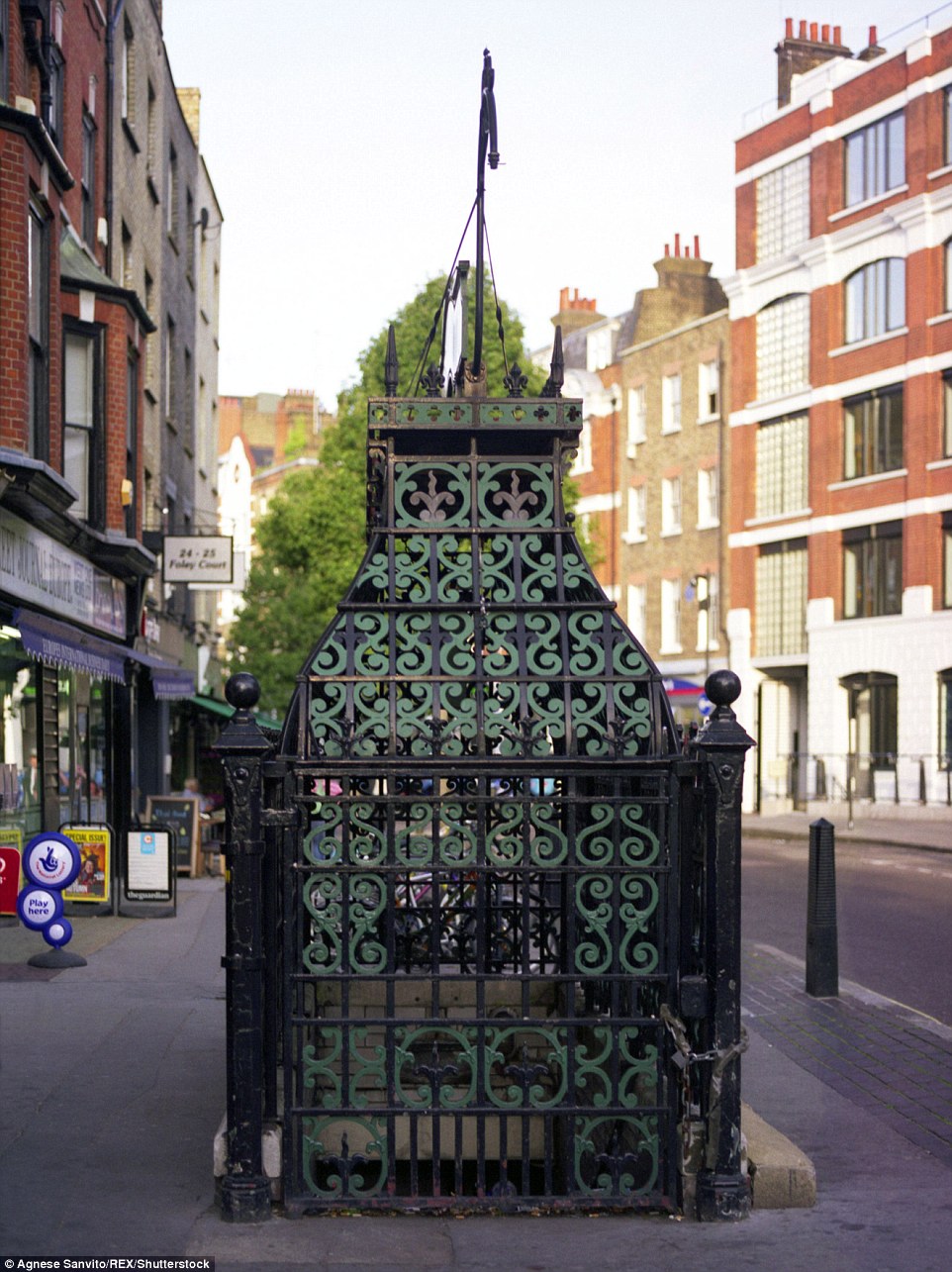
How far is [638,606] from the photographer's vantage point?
52.5 metres

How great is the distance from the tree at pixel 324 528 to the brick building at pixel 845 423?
23.0ft

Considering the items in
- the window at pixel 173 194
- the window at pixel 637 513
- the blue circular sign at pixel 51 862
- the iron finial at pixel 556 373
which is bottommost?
the blue circular sign at pixel 51 862

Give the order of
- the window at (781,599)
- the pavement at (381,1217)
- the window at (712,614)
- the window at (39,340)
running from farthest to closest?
the window at (712,614)
the window at (781,599)
the window at (39,340)
the pavement at (381,1217)

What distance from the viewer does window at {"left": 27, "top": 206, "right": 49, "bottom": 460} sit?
16125 mm

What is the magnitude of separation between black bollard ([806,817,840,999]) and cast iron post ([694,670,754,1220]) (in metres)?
5.36

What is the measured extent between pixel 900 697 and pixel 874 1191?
33290mm

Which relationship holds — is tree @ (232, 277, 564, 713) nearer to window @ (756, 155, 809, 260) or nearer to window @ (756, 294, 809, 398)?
window @ (756, 294, 809, 398)

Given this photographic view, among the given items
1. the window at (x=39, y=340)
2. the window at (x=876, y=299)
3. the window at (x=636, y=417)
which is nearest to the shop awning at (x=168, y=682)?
the window at (x=39, y=340)

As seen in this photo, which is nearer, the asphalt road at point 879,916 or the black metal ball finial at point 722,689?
the black metal ball finial at point 722,689

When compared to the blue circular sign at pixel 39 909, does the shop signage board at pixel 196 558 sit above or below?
above

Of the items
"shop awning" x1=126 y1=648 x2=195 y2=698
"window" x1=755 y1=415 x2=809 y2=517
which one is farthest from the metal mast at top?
"window" x1=755 y1=415 x2=809 y2=517

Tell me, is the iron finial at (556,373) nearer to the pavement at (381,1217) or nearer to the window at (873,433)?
the pavement at (381,1217)

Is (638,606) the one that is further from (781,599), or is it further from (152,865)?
(152,865)

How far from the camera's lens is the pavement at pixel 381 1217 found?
5.18 metres
